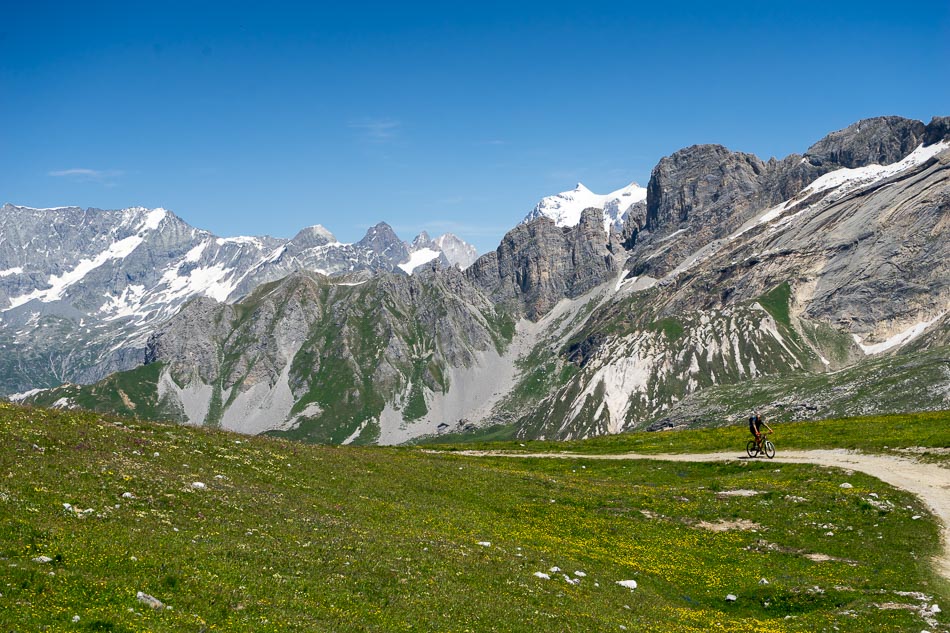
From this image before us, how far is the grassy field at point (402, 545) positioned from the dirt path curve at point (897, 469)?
106cm

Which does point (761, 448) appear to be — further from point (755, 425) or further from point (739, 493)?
point (739, 493)

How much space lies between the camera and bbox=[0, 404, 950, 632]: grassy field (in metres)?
20.2

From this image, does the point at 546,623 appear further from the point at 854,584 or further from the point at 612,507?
the point at 612,507

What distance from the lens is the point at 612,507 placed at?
1710 inches

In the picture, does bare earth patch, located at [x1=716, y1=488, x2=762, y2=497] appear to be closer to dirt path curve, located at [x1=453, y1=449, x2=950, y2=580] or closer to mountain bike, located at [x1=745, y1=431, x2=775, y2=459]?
dirt path curve, located at [x1=453, y1=449, x2=950, y2=580]

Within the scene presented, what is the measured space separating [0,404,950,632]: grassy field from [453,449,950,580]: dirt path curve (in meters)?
1.06

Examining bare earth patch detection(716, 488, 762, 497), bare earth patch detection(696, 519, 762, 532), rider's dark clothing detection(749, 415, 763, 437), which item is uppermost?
rider's dark clothing detection(749, 415, 763, 437)

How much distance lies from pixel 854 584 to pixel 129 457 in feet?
115

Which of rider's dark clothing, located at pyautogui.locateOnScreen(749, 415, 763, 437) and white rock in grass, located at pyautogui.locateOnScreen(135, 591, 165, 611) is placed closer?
white rock in grass, located at pyautogui.locateOnScreen(135, 591, 165, 611)

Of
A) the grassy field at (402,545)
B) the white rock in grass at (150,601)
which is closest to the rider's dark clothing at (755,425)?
the grassy field at (402,545)

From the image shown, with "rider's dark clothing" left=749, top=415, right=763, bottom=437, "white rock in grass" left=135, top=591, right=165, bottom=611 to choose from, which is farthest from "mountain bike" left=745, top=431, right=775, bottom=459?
"white rock in grass" left=135, top=591, right=165, bottom=611

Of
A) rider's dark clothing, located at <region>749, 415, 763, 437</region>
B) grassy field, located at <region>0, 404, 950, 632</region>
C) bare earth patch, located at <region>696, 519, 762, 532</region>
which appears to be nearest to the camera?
grassy field, located at <region>0, 404, 950, 632</region>

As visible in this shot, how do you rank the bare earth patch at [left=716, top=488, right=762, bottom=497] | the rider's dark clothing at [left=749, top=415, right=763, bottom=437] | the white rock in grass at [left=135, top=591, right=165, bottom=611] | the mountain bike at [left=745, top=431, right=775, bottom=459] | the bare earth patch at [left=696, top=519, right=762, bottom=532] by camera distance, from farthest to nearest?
1. the rider's dark clothing at [left=749, top=415, right=763, bottom=437]
2. the mountain bike at [left=745, top=431, right=775, bottom=459]
3. the bare earth patch at [left=716, top=488, right=762, bottom=497]
4. the bare earth patch at [left=696, top=519, right=762, bottom=532]
5. the white rock in grass at [left=135, top=591, right=165, bottom=611]

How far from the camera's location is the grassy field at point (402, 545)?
20.2m
